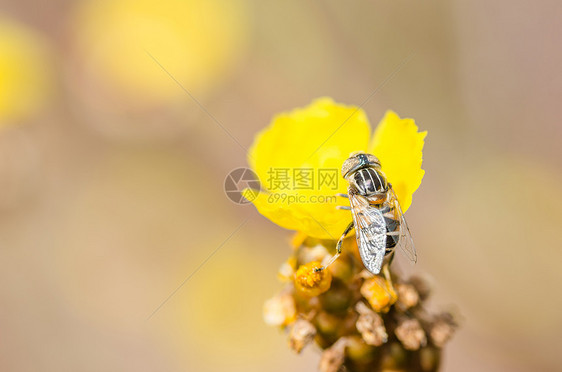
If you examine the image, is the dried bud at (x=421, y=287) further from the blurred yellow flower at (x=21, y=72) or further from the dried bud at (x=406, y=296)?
the blurred yellow flower at (x=21, y=72)

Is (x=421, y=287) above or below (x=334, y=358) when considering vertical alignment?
above

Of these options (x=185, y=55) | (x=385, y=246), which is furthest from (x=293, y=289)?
(x=185, y=55)

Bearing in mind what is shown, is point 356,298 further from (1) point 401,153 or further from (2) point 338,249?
(1) point 401,153

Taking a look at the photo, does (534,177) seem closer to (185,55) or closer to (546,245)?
(546,245)

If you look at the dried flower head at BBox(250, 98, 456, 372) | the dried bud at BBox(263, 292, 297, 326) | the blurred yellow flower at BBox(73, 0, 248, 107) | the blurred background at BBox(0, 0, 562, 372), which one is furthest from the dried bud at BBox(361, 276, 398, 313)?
the blurred yellow flower at BBox(73, 0, 248, 107)

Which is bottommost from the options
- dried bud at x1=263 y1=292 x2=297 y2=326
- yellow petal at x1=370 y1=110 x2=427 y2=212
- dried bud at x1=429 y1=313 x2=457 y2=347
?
dried bud at x1=263 y1=292 x2=297 y2=326

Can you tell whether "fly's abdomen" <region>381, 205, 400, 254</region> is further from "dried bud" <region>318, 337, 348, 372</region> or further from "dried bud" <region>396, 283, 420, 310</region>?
"dried bud" <region>318, 337, 348, 372</region>

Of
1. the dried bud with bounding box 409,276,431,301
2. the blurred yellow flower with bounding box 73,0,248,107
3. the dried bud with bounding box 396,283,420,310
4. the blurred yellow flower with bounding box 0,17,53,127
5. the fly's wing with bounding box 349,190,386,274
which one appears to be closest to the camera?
the fly's wing with bounding box 349,190,386,274

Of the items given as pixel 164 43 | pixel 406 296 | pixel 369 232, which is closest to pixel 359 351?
pixel 406 296
